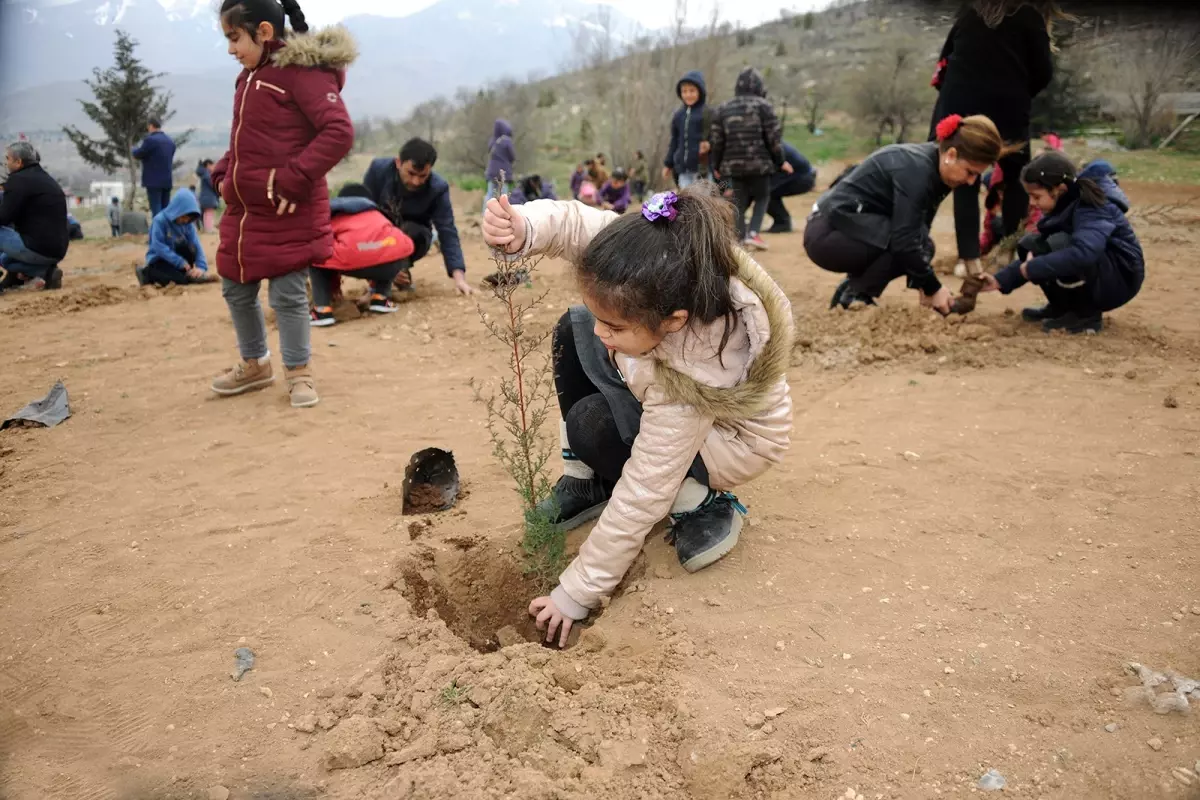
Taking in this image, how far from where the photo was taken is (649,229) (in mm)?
1941

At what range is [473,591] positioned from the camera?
8.39ft

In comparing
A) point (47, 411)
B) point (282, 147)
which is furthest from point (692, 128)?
point (47, 411)

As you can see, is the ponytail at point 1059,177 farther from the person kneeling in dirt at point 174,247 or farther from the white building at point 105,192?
the white building at point 105,192

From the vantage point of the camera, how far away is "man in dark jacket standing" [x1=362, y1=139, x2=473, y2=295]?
5.70m

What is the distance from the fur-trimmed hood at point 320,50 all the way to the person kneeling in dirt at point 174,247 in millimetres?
3992

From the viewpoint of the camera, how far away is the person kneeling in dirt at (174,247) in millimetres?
7023

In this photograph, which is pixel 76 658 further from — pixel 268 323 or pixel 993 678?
pixel 268 323

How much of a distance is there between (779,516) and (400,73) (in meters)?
157

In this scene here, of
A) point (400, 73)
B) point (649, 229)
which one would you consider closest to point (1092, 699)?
point (649, 229)

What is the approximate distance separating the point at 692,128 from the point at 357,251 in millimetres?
4275

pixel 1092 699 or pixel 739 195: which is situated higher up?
pixel 739 195

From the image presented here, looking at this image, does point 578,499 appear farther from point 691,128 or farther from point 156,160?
point 156,160

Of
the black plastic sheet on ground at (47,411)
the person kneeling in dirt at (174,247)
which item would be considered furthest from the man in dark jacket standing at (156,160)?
the black plastic sheet on ground at (47,411)

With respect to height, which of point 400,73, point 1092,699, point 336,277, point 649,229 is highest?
point 400,73
